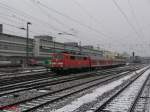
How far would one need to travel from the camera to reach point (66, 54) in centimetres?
3238

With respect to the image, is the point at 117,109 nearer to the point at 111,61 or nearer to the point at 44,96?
the point at 44,96

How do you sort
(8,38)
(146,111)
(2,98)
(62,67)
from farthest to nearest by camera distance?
1. (8,38)
2. (62,67)
3. (2,98)
4. (146,111)

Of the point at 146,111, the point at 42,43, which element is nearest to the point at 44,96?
the point at 146,111

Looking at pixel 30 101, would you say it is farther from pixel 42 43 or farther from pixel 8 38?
pixel 42 43

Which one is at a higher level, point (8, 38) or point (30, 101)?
point (8, 38)

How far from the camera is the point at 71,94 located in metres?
15.1

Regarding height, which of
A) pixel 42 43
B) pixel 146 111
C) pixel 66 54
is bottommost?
pixel 146 111

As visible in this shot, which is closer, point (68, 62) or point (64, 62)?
point (64, 62)

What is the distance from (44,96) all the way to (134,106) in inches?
201

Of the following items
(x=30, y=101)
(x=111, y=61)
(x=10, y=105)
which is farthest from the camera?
(x=111, y=61)

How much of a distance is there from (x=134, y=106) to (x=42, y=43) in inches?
3544

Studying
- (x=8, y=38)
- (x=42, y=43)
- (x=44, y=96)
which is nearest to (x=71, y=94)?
(x=44, y=96)

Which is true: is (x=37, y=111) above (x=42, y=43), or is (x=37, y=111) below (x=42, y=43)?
below

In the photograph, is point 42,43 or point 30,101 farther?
point 42,43
